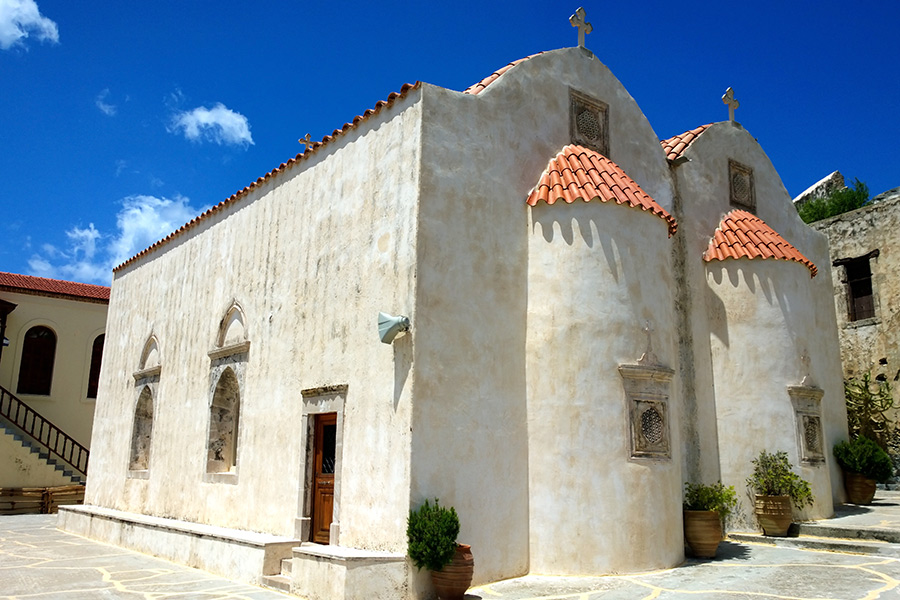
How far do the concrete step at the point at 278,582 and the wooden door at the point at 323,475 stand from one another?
2.83 ft

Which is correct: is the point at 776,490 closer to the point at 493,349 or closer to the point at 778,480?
the point at 778,480

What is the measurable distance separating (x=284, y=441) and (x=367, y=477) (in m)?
2.09

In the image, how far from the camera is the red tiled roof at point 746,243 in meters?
11.3

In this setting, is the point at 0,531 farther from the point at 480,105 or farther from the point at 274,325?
the point at 480,105

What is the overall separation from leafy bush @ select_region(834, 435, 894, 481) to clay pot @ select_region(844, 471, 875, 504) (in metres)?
0.08

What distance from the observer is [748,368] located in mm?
11016

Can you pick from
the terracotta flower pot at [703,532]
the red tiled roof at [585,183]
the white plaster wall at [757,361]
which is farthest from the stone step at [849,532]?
the red tiled roof at [585,183]

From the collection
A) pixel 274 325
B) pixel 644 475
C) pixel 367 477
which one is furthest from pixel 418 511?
pixel 274 325

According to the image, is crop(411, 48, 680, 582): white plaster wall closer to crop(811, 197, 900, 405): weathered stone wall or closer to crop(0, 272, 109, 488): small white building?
crop(811, 197, 900, 405): weathered stone wall

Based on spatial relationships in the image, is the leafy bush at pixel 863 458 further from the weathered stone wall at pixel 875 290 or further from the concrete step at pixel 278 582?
the concrete step at pixel 278 582

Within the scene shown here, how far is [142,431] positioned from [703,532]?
10.5 m

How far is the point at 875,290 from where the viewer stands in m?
16.7

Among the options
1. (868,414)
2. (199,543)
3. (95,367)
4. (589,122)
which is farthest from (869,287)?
(95,367)

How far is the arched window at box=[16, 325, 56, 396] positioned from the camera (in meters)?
21.1
